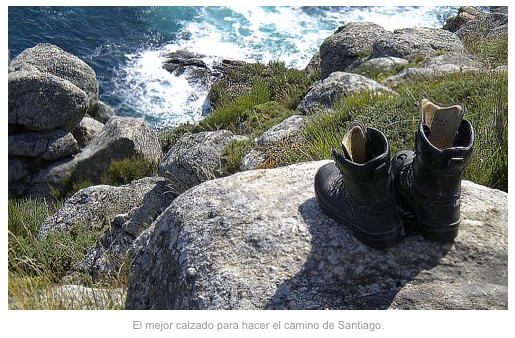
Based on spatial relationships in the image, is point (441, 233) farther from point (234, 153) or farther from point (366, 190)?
point (234, 153)

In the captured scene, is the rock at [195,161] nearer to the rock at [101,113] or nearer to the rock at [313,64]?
the rock at [101,113]

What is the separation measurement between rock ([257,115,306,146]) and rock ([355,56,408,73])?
4841 millimetres

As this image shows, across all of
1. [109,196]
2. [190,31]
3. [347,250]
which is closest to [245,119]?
[109,196]

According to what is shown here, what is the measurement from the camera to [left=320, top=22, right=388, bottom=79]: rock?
1460 cm

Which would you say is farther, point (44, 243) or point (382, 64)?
point (382, 64)

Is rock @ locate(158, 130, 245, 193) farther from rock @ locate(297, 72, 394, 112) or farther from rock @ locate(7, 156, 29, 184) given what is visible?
rock @ locate(7, 156, 29, 184)

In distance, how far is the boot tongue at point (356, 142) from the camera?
3.01 metres

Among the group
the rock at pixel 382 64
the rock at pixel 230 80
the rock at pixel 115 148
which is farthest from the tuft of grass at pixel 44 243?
the rock at pixel 382 64

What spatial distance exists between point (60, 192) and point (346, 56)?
881 centimetres

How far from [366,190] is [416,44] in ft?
40.3

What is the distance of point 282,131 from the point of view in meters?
7.54

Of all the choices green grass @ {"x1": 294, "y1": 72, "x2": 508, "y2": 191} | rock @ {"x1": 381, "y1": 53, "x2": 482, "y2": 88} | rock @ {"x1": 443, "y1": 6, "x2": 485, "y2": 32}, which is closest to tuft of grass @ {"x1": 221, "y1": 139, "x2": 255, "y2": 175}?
green grass @ {"x1": 294, "y1": 72, "x2": 508, "y2": 191}

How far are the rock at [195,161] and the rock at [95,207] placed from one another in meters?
0.62

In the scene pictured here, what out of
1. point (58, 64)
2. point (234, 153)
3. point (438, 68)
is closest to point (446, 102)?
point (234, 153)
